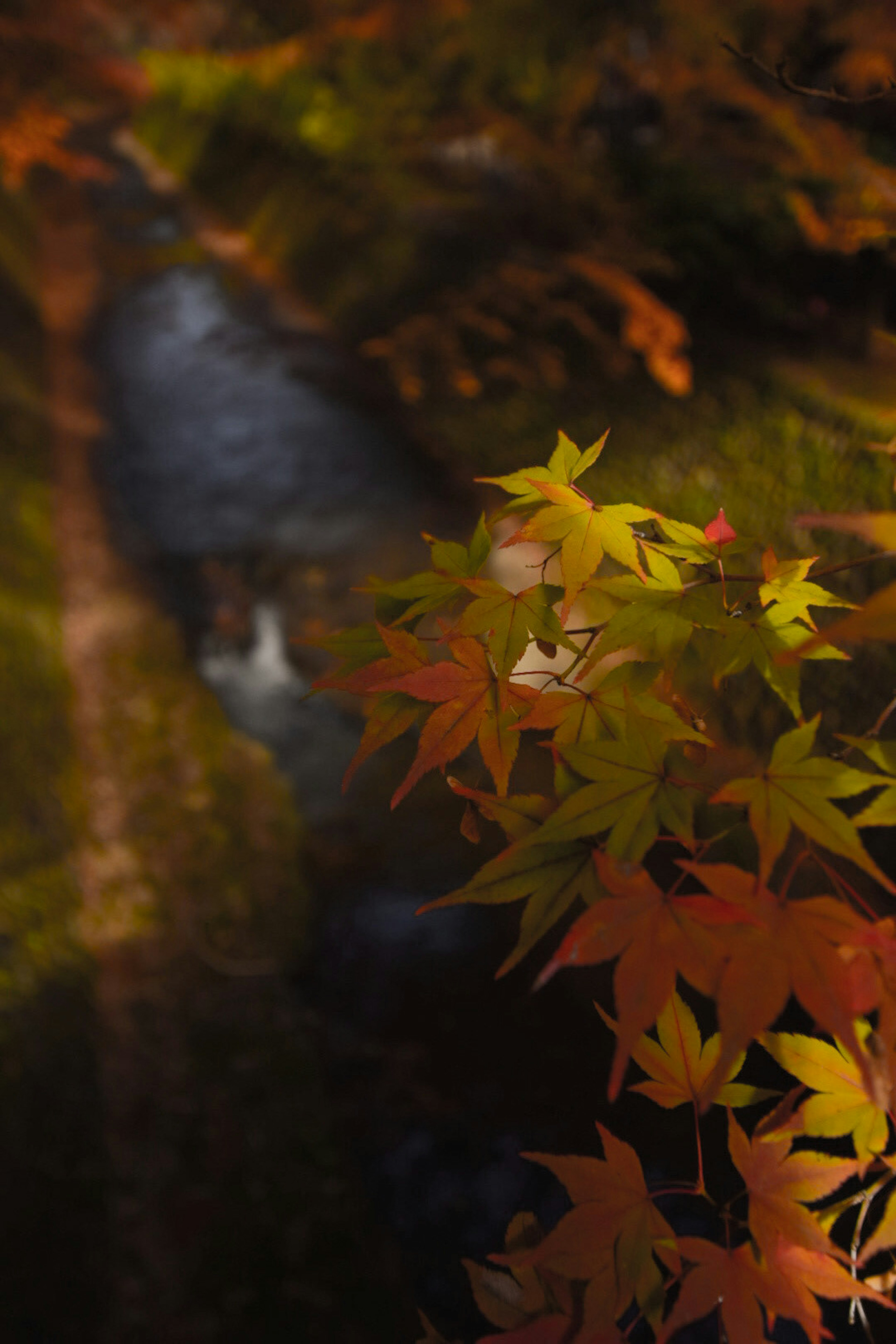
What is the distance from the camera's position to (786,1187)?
0.82m

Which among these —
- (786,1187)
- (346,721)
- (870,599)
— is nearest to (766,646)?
(870,599)

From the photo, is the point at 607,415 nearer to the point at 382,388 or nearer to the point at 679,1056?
the point at 382,388

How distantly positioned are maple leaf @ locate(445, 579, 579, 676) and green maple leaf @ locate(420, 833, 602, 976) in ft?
0.75

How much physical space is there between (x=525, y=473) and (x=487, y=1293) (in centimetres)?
105

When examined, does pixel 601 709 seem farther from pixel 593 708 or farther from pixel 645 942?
pixel 645 942

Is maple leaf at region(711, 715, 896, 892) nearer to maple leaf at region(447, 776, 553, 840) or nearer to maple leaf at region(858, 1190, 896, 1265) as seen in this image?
maple leaf at region(447, 776, 553, 840)

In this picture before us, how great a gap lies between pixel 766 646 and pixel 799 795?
20cm

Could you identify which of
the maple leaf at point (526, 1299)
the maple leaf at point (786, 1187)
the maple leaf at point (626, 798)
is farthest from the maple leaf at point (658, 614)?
the maple leaf at point (526, 1299)

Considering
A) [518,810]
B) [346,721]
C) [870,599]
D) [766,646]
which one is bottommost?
[346,721]

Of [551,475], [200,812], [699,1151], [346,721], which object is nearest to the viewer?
[699,1151]

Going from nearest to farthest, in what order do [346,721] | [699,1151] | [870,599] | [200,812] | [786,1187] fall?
1. [870,599]
2. [786,1187]
3. [699,1151]
4. [200,812]
5. [346,721]

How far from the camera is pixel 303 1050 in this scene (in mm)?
3139

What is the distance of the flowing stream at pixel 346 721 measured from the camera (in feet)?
7.47

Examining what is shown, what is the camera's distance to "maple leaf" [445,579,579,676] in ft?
2.88
